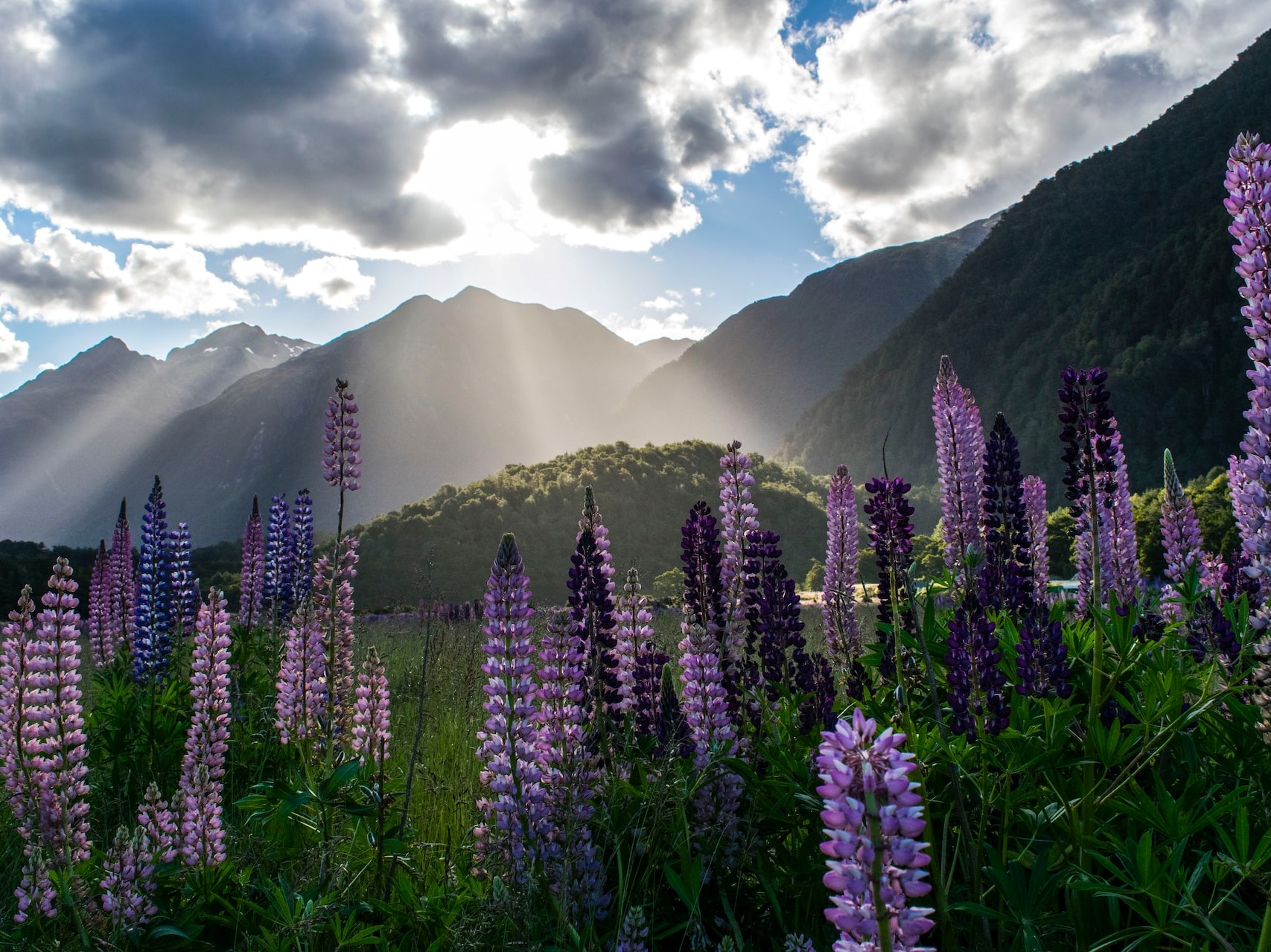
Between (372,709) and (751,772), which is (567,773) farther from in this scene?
(372,709)

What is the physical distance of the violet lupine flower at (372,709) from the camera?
3936 millimetres

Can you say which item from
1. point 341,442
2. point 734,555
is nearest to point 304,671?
point 341,442

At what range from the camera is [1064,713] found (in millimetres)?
2414

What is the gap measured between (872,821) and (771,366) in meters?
186

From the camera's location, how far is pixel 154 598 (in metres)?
7.70

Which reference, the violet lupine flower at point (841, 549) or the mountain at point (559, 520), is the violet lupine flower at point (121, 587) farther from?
the mountain at point (559, 520)

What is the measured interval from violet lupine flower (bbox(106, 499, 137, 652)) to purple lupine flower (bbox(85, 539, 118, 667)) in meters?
0.05

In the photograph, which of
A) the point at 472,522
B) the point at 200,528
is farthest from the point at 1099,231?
the point at 200,528

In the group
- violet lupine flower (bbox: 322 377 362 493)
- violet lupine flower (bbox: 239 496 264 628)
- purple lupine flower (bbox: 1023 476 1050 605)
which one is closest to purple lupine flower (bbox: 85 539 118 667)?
violet lupine flower (bbox: 239 496 264 628)

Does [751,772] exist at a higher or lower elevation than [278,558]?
lower

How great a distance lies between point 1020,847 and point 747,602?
1.55 m

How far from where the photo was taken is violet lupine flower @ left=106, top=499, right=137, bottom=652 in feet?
28.6

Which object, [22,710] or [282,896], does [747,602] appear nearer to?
[282,896]

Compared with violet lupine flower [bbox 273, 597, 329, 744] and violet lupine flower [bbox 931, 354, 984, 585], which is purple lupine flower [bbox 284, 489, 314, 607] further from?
violet lupine flower [bbox 931, 354, 984, 585]
